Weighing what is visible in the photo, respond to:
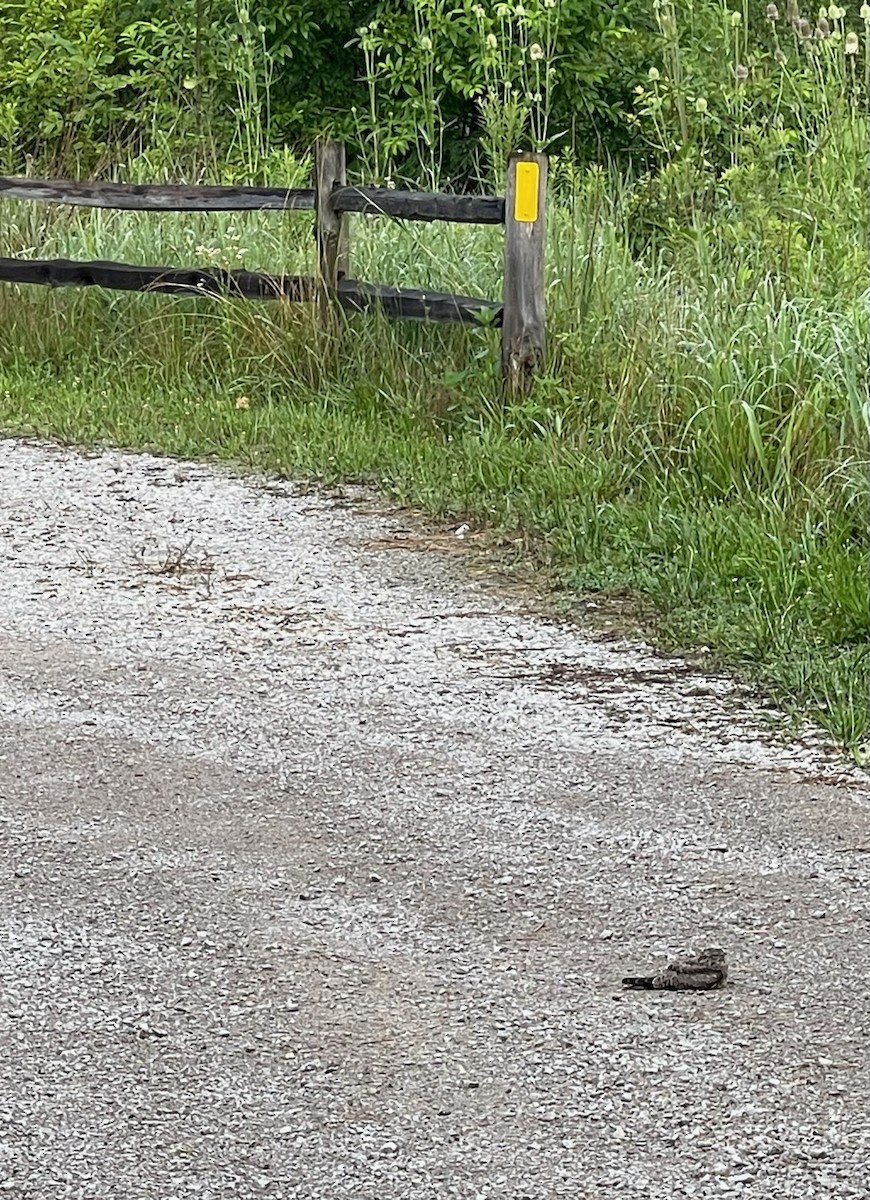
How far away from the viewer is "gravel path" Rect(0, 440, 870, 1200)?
288cm

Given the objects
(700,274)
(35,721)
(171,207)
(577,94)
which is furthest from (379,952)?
(577,94)

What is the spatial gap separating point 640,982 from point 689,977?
0.09m

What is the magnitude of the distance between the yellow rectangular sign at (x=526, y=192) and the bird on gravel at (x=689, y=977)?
215 inches

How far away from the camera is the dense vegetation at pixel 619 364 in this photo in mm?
5941

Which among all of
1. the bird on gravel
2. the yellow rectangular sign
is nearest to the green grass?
the yellow rectangular sign

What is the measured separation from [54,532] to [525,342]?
247 cm

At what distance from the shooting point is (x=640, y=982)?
3.40 m

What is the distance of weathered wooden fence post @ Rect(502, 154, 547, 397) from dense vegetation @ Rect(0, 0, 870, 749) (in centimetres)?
15

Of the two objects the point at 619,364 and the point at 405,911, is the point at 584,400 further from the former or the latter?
the point at 405,911

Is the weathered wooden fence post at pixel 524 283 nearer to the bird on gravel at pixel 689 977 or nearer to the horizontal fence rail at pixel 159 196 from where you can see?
the horizontal fence rail at pixel 159 196

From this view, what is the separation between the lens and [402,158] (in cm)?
1683

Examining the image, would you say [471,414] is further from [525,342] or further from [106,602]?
[106,602]

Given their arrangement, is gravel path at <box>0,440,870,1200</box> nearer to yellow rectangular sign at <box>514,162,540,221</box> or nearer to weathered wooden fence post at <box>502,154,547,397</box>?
weathered wooden fence post at <box>502,154,547,397</box>

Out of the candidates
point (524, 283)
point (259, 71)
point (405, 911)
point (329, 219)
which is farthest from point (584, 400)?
point (259, 71)
